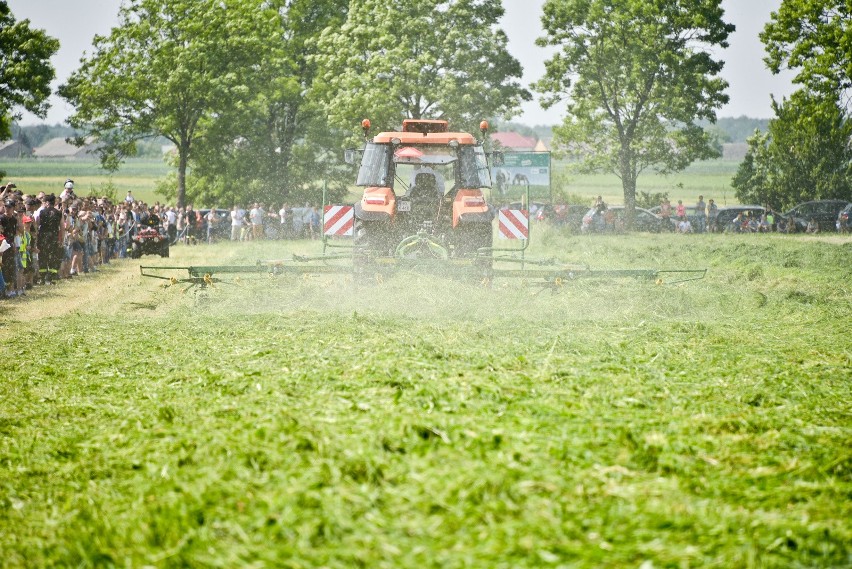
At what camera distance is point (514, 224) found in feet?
54.3

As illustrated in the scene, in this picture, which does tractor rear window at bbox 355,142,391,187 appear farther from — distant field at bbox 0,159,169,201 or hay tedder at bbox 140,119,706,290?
distant field at bbox 0,159,169,201

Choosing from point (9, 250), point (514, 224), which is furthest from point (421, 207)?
point (9, 250)

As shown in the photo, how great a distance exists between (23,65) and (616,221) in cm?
2501

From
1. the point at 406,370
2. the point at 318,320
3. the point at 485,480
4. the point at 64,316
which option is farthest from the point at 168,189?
the point at 485,480

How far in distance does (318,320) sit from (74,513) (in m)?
5.78

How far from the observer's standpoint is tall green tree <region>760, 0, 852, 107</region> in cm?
2988

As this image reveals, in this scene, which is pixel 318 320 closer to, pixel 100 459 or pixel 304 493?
pixel 100 459

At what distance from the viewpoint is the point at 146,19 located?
3812cm

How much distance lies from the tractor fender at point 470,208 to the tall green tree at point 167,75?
25591mm

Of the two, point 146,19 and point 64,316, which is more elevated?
point 146,19

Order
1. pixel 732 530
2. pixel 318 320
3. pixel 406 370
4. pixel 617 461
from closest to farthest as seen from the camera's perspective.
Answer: pixel 732 530
pixel 617 461
pixel 406 370
pixel 318 320

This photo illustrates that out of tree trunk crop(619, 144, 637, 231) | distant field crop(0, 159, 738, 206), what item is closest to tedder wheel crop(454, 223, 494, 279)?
tree trunk crop(619, 144, 637, 231)

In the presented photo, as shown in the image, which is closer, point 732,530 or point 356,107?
point 732,530

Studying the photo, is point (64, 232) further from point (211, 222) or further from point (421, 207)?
point (211, 222)
